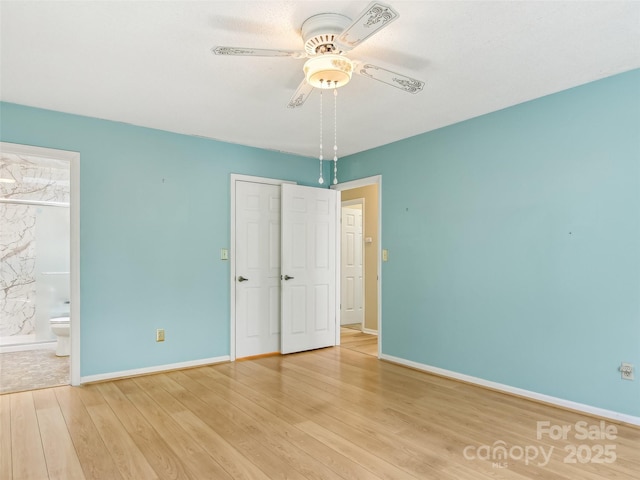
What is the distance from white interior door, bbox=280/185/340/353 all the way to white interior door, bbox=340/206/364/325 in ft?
5.02

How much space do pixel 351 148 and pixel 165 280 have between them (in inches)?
103

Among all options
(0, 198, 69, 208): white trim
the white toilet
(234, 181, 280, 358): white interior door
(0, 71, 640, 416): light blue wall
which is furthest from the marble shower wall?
(234, 181, 280, 358): white interior door

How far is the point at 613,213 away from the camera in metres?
2.82

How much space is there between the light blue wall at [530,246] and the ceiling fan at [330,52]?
153 centimetres

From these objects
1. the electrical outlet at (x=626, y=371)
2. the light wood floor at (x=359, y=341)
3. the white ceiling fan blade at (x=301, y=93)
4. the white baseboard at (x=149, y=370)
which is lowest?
the light wood floor at (x=359, y=341)

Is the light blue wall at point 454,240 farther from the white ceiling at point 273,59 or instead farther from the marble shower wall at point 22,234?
the marble shower wall at point 22,234

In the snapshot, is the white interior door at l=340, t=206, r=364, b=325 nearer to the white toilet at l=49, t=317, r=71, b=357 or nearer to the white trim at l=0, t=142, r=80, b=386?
the white toilet at l=49, t=317, r=71, b=357

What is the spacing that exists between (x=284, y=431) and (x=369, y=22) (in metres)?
2.47

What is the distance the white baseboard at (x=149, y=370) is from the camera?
3.63 m

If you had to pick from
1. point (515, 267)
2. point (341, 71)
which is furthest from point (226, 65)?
point (515, 267)

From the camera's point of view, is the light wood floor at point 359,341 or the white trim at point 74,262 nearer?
the white trim at point 74,262

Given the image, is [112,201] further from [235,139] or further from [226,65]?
[226,65]

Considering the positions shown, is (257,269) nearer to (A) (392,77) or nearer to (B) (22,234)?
(A) (392,77)

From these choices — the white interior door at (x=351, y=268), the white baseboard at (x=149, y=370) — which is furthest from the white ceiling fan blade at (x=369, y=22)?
the white interior door at (x=351, y=268)
